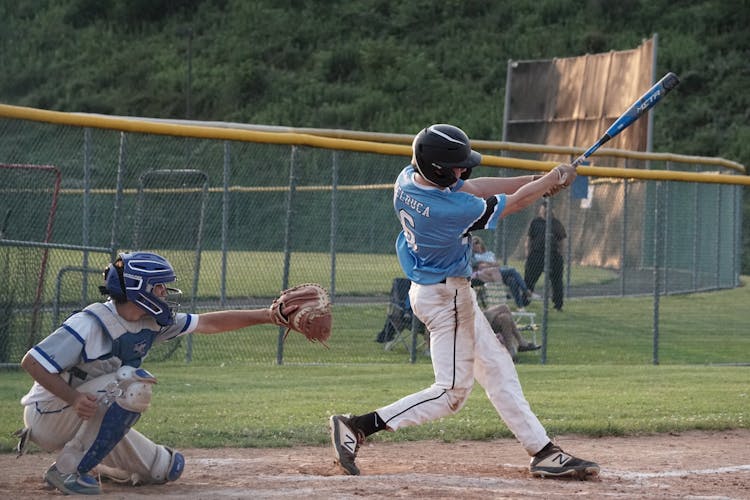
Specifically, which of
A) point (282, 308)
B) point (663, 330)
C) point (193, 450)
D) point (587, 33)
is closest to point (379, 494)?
point (282, 308)

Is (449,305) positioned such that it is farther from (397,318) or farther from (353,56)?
(353,56)

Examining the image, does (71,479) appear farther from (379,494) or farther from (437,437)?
(437,437)

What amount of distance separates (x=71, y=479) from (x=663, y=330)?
11.1 m

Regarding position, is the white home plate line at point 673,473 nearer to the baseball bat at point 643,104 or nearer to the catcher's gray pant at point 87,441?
the baseball bat at point 643,104

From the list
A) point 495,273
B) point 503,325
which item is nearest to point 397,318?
point 503,325

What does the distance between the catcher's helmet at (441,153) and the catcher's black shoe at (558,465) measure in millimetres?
1464

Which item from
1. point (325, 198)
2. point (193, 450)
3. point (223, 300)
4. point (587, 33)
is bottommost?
point (193, 450)

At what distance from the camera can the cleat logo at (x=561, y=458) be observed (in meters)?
5.85

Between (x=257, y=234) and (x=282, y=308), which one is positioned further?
(x=257, y=234)

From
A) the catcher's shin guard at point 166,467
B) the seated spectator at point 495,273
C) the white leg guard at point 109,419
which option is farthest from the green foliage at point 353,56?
the white leg guard at point 109,419

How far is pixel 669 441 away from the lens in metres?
7.45

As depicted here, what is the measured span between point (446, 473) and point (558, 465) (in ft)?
1.86

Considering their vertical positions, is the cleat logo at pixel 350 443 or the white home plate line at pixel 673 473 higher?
the cleat logo at pixel 350 443

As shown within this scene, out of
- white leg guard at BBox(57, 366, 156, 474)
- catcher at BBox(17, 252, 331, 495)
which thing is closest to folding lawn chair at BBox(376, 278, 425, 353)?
catcher at BBox(17, 252, 331, 495)
